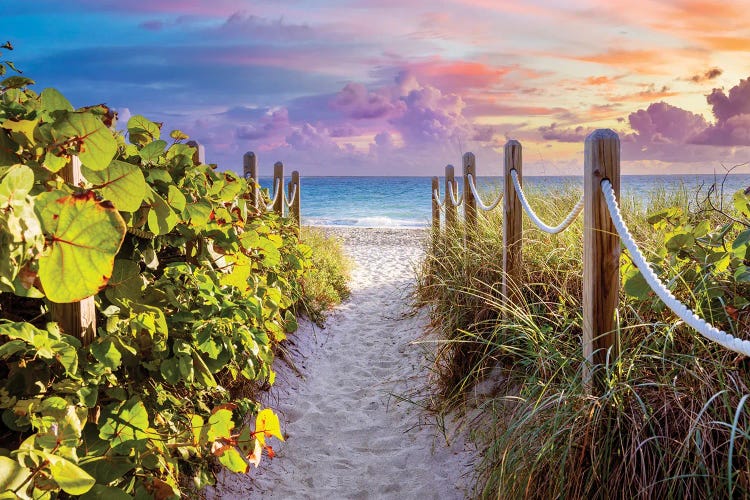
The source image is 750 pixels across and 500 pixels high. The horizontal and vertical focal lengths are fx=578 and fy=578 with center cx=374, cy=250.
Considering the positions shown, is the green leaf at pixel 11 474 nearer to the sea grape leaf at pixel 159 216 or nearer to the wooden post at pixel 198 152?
the sea grape leaf at pixel 159 216

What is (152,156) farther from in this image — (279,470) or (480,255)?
(480,255)

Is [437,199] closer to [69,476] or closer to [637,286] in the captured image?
[637,286]

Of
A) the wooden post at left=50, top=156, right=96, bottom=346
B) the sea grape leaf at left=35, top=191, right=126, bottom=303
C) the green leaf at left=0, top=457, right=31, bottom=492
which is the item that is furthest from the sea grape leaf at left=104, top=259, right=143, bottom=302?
the sea grape leaf at left=35, top=191, right=126, bottom=303

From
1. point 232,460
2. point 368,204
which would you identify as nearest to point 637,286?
point 232,460

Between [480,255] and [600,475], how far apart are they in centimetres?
283

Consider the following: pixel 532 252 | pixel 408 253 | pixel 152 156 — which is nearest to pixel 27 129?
pixel 152 156

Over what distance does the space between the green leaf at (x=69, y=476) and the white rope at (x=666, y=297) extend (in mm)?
1809

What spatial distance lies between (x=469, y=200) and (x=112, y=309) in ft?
15.7

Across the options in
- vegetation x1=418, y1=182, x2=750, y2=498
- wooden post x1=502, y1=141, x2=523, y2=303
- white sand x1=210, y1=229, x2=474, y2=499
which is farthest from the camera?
wooden post x1=502, y1=141, x2=523, y2=303

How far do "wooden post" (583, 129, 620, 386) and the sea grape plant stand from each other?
1527mm

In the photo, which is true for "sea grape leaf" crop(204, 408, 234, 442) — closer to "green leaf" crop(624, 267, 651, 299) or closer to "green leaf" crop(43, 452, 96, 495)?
"green leaf" crop(43, 452, 96, 495)

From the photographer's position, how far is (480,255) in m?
5.02

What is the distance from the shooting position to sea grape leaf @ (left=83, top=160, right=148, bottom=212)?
1.72 metres

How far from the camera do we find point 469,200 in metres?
6.42
